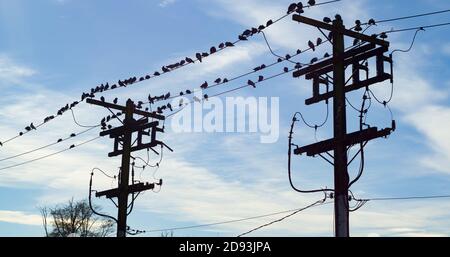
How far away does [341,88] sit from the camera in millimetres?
13703

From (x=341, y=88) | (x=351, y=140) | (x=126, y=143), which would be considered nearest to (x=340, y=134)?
(x=351, y=140)

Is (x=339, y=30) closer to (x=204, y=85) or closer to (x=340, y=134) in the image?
(x=340, y=134)

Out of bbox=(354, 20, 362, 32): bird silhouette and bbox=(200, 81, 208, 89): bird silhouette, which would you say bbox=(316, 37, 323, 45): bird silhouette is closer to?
bbox=(354, 20, 362, 32): bird silhouette

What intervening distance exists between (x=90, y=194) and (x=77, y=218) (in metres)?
37.9

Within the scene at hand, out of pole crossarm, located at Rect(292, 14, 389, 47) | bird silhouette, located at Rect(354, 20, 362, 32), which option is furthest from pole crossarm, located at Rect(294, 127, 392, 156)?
bird silhouette, located at Rect(354, 20, 362, 32)

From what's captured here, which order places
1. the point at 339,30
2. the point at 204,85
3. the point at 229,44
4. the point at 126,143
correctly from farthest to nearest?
the point at 126,143 < the point at 204,85 < the point at 229,44 < the point at 339,30

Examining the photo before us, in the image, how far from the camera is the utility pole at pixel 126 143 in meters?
22.0

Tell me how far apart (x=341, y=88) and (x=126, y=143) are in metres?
11.1

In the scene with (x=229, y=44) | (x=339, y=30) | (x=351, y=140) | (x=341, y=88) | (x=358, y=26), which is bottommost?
(x=351, y=140)

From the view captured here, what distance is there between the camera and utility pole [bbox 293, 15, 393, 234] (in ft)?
42.2

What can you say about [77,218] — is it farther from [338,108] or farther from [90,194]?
[338,108]

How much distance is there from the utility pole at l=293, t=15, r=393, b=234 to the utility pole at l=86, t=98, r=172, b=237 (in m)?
9.43
